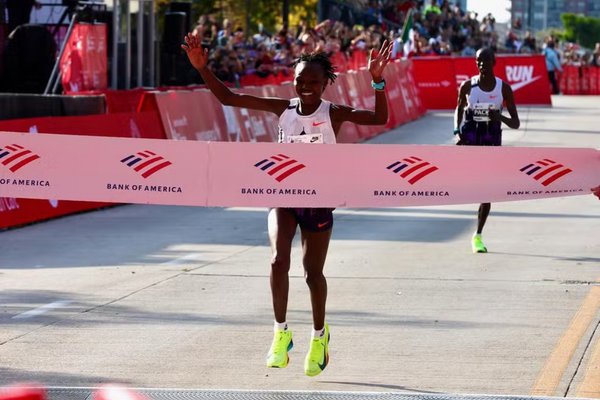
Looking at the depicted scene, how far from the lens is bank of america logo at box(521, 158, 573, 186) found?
7.80m

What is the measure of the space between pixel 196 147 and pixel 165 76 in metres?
19.3

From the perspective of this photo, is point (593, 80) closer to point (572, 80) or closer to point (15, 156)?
point (572, 80)

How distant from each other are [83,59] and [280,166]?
44.6 ft

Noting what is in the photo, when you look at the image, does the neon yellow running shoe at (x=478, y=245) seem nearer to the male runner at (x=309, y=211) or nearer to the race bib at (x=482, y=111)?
the race bib at (x=482, y=111)

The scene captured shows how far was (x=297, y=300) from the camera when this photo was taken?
33.1 ft

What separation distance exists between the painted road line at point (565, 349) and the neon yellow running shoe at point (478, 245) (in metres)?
2.37

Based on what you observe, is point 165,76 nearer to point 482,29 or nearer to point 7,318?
point 7,318

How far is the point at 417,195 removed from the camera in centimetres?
770

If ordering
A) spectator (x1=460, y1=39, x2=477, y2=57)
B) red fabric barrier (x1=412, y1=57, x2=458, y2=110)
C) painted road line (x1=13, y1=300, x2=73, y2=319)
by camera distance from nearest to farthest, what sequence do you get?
painted road line (x1=13, y1=300, x2=73, y2=319) → red fabric barrier (x1=412, y1=57, x2=458, y2=110) → spectator (x1=460, y1=39, x2=477, y2=57)

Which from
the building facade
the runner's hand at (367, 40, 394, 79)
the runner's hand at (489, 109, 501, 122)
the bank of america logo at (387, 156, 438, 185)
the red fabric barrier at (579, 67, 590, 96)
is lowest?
the building facade

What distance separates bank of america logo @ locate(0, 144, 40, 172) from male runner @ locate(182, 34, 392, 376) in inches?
49.4

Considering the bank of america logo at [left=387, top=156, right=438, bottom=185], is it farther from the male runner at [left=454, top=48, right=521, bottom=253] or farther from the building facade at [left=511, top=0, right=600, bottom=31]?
the building facade at [left=511, top=0, right=600, bottom=31]

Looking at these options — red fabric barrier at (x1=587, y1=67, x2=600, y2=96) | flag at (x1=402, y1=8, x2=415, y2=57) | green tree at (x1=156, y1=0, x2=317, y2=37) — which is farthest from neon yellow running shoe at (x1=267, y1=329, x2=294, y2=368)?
red fabric barrier at (x1=587, y1=67, x2=600, y2=96)

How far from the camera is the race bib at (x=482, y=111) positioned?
12.6 m
